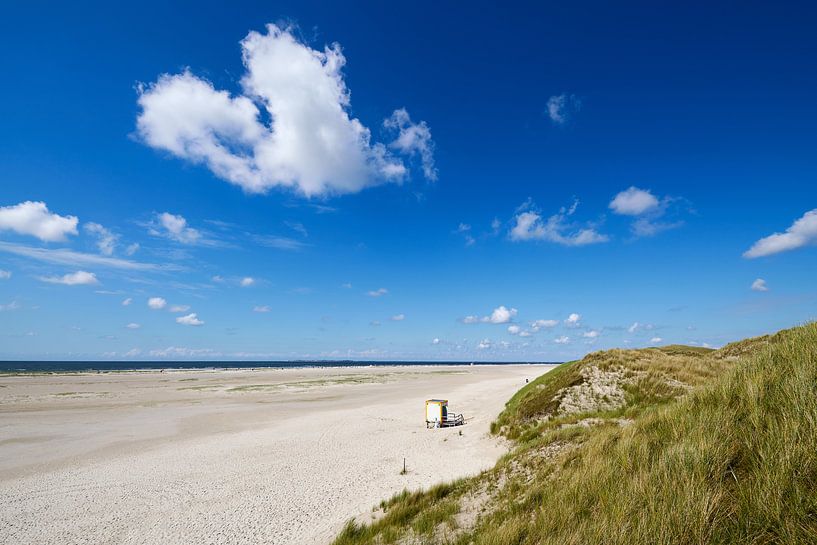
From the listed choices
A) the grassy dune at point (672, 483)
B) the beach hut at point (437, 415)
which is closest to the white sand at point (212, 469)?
the beach hut at point (437, 415)

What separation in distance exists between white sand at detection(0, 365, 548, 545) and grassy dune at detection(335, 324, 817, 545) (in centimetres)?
397

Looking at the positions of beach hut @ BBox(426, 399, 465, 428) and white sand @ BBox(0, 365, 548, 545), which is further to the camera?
beach hut @ BBox(426, 399, 465, 428)

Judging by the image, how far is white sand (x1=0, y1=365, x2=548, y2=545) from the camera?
37.7ft

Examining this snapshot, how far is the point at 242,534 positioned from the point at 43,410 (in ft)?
122

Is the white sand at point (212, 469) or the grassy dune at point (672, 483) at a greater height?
the grassy dune at point (672, 483)

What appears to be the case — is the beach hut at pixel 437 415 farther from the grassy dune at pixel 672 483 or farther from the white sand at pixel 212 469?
the grassy dune at pixel 672 483

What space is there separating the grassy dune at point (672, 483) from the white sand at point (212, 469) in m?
3.97

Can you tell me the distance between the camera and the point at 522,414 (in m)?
20.6

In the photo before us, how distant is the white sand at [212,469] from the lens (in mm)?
11477

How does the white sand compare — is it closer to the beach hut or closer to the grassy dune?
the beach hut

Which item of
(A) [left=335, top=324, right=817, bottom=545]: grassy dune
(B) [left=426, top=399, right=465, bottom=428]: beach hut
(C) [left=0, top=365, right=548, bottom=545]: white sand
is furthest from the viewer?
(B) [left=426, top=399, right=465, bottom=428]: beach hut

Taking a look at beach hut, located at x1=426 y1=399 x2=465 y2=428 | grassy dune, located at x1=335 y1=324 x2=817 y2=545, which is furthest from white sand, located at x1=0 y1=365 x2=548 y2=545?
grassy dune, located at x1=335 y1=324 x2=817 y2=545

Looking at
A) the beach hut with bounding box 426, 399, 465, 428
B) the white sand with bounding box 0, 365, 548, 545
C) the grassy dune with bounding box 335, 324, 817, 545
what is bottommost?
the white sand with bounding box 0, 365, 548, 545

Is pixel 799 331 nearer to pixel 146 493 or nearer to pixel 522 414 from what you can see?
pixel 522 414
